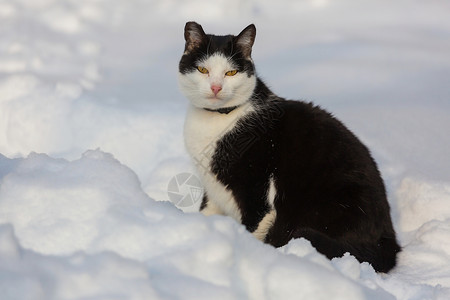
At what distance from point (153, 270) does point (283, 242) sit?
5.46ft

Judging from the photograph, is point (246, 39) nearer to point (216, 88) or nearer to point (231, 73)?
point (231, 73)

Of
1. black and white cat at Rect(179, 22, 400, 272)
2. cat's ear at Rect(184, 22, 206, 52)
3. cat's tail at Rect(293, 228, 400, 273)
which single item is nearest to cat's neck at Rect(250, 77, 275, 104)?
black and white cat at Rect(179, 22, 400, 272)

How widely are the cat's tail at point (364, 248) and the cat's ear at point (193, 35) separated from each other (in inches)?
56.1

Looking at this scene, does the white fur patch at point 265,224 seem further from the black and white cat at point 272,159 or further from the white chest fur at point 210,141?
the white chest fur at point 210,141

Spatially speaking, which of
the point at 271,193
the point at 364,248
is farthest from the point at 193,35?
the point at 364,248

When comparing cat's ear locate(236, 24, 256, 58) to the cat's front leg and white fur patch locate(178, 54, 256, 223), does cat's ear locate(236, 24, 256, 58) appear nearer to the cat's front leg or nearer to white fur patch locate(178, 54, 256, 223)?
white fur patch locate(178, 54, 256, 223)

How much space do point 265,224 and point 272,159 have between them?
407 mm

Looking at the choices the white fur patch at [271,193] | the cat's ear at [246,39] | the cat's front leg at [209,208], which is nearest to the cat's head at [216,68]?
the cat's ear at [246,39]

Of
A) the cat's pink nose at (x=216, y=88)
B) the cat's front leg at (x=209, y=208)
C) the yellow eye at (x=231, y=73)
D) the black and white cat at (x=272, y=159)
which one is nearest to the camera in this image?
the black and white cat at (x=272, y=159)

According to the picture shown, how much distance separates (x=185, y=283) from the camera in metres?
2.00

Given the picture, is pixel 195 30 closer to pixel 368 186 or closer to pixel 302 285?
pixel 368 186

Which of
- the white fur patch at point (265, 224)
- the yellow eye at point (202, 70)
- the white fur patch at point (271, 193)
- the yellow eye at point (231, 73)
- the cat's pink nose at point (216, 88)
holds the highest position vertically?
the yellow eye at point (231, 73)

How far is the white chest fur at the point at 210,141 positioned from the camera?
3842 millimetres

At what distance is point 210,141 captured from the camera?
3.88 meters
